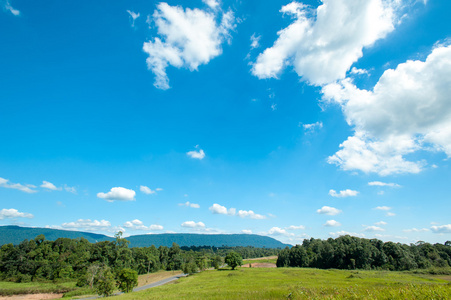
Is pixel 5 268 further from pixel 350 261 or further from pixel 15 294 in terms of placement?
pixel 350 261

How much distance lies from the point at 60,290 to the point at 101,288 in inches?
1529

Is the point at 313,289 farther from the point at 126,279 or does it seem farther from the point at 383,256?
the point at 383,256

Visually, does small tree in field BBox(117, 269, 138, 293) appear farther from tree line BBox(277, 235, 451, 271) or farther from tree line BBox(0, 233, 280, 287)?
tree line BBox(277, 235, 451, 271)

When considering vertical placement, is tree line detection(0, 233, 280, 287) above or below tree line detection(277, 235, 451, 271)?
below

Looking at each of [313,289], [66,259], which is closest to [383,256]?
[313,289]

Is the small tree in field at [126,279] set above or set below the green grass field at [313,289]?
below

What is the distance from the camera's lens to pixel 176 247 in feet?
540

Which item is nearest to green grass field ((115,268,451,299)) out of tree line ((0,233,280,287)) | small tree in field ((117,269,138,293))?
small tree in field ((117,269,138,293))

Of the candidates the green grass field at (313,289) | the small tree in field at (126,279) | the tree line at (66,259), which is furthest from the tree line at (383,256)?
the small tree in field at (126,279)

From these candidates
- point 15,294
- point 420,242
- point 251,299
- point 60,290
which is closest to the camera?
point 251,299

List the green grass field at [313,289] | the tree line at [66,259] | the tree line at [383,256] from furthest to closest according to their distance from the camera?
the tree line at [66,259], the tree line at [383,256], the green grass field at [313,289]

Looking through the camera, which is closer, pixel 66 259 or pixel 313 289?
pixel 313 289

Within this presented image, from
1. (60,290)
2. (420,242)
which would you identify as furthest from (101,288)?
(420,242)

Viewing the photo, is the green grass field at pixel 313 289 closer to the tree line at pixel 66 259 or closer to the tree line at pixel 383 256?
the tree line at pixel 383 256
